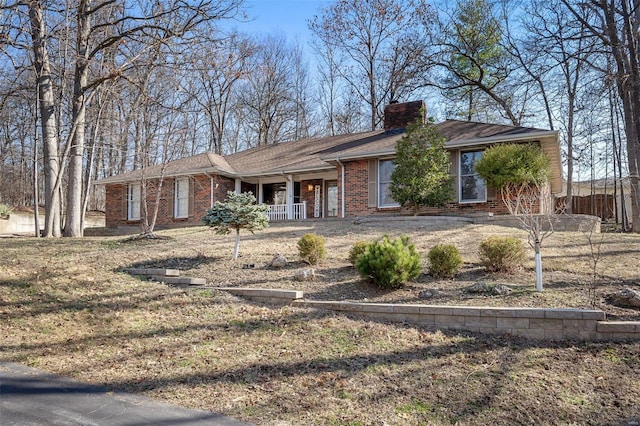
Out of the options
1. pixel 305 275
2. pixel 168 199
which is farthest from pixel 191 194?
pixel 305 275

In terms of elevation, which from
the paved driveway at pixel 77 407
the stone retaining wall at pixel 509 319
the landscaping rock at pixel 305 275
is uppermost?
the landscaping rock at pixel 305 275

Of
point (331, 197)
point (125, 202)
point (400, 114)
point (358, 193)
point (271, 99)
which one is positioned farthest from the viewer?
point (271, 99)

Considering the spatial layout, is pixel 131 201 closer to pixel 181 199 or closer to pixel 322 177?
pixel 181 199

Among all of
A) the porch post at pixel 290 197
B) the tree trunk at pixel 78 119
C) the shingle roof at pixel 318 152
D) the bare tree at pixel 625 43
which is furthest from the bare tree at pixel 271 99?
the bare tree at pixel 625 43

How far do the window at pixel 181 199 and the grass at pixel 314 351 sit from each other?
408 inches

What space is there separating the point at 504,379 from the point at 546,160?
9628mm

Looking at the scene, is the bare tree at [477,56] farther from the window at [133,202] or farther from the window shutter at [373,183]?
the window at [133,202]

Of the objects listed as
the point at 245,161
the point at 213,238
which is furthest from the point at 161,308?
the point at 245,161

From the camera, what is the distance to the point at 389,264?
6.20 metres

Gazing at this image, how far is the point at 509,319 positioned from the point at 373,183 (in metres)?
10.1

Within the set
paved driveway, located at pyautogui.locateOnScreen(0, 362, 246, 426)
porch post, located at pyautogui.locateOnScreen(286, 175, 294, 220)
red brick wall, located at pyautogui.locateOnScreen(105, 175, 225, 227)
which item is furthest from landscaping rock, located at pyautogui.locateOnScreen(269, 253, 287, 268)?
red brick wall, located at pyautogui.locateOnScreen(105, 175, 225, 227)

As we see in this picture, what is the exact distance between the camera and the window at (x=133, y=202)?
18953 mm

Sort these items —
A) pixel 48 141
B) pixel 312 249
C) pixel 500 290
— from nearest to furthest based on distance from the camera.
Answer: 1. pixel 500 290
2. pixel 312 249
3. pixel 48 141

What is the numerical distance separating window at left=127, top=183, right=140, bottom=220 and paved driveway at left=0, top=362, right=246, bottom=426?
15686mm
